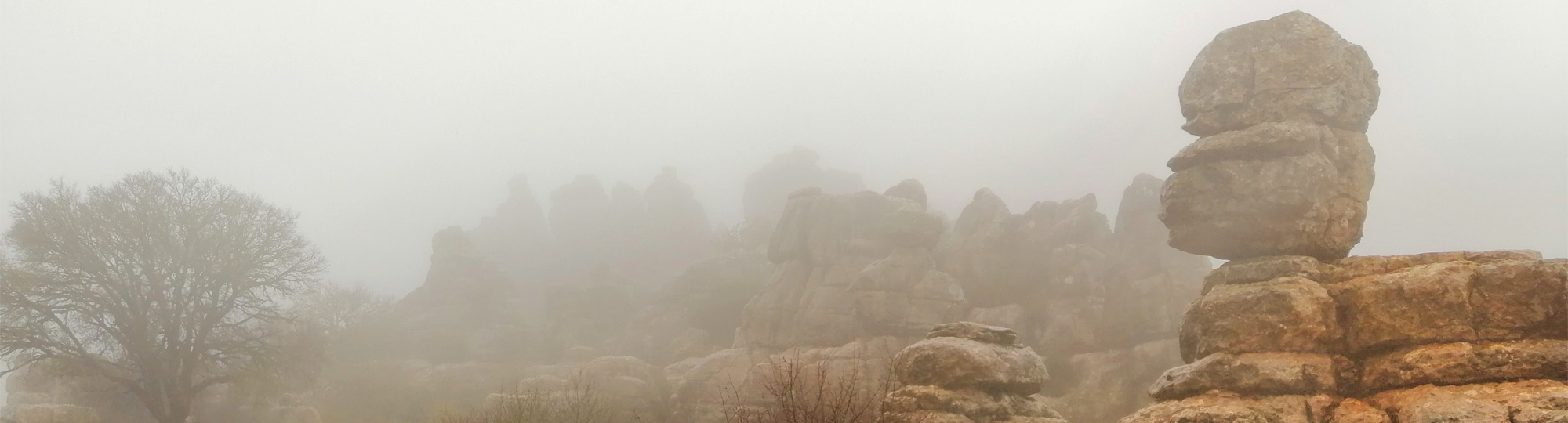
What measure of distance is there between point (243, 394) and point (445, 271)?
4797cm

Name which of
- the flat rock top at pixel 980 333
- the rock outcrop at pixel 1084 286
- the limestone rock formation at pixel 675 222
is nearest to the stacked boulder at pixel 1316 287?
the flat rock top at pixel 980 333

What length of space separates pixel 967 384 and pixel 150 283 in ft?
106

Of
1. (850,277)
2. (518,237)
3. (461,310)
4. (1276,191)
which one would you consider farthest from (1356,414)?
(518,237)

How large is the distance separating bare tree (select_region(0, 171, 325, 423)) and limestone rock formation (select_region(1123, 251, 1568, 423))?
34.5 meters

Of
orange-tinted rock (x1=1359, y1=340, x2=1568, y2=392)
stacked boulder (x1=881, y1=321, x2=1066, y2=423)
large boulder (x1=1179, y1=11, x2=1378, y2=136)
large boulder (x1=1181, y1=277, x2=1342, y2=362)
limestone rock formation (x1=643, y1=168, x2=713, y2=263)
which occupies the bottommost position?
stacked boulder (x1=881, y1=321, x2=1066, y2=423)

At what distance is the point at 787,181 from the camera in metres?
121

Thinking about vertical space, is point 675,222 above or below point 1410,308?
above

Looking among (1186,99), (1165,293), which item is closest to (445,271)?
(1165,293)

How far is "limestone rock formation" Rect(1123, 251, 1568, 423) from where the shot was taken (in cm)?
912

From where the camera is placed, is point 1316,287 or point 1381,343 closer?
point 1381,343

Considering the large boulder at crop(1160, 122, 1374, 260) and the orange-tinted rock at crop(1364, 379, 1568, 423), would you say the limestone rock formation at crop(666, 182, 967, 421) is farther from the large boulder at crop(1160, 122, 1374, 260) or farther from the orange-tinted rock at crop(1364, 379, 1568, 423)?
the orange-tinted rock at crop(1364, 379, 1568, 423)

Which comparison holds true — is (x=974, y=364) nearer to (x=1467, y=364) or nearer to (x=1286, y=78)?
(x=1286, y=78)

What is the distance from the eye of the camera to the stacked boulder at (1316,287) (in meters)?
9.46

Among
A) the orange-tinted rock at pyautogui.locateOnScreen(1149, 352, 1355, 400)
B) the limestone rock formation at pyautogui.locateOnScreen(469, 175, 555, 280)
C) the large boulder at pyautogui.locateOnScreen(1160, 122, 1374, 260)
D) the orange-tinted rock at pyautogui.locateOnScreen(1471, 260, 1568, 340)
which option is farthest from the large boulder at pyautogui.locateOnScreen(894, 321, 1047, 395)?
the limestone rock formation at pyautogui.locateOnScreen(469, 175, 555, 280)
